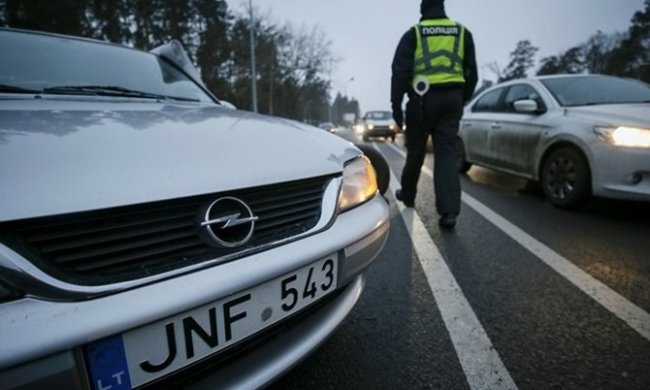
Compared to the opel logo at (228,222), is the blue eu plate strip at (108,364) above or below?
below

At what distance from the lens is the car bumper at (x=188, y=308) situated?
641mm

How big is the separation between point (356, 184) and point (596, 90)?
3.74 m

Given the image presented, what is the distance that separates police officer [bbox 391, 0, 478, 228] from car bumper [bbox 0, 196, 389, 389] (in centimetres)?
184

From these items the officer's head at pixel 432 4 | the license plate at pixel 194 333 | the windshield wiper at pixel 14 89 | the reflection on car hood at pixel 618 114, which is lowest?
the license plate at pixel 194 333

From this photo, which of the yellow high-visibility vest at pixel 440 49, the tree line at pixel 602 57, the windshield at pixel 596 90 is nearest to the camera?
the yellow high-visibility vest at pixel 440 49

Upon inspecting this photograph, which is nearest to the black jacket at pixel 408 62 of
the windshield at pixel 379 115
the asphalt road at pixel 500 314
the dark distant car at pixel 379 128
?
the asphalt road at pixel 500 314

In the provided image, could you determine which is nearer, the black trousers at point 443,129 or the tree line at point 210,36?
the black trousers at point 443,129

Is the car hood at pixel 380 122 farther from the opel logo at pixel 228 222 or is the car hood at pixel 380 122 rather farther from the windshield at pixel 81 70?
the opel logo at pixel 228 222

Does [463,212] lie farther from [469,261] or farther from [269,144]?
[269,144]

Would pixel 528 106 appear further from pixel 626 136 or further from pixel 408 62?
pixel 408 62

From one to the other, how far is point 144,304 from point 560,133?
151 inches

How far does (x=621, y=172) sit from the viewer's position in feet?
9.54

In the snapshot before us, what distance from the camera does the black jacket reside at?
9.34ft

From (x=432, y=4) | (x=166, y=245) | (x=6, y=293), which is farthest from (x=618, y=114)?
(x=6, y=293)
